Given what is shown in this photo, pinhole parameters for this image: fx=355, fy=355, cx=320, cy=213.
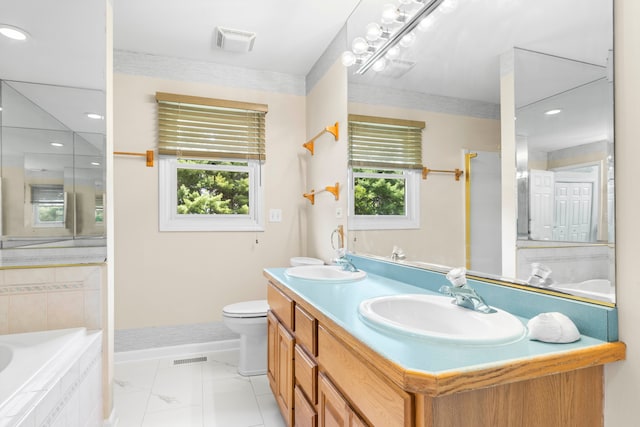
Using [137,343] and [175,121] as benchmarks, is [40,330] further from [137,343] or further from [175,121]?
[175,121]

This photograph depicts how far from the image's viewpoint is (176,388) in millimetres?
2346

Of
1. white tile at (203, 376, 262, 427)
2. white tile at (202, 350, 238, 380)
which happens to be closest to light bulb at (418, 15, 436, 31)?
white tile at (203, 376, 262, 427)

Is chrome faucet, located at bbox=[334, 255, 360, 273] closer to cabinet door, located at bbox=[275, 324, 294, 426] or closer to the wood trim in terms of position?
cabinet door, located at bbox=[275, 324, 294, 426]

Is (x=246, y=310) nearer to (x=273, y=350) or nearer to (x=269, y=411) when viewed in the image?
(x=273, y=350)

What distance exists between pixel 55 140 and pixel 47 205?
1.13 feet

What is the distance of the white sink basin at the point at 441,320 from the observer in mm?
913

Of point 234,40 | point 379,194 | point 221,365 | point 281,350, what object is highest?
point 234,40

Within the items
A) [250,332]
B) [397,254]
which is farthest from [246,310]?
[397,254]

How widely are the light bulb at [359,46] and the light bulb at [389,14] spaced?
220mm

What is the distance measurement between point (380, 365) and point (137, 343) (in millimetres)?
2617

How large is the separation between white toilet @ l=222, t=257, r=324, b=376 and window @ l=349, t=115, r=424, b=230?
37.1 inches

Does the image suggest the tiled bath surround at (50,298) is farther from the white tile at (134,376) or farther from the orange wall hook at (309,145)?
the orange wall hook at (309,145)

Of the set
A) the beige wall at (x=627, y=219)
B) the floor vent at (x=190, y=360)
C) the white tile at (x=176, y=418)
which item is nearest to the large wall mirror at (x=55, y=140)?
the white tile at (x=176, y=418)

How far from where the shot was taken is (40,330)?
68.8 inches
